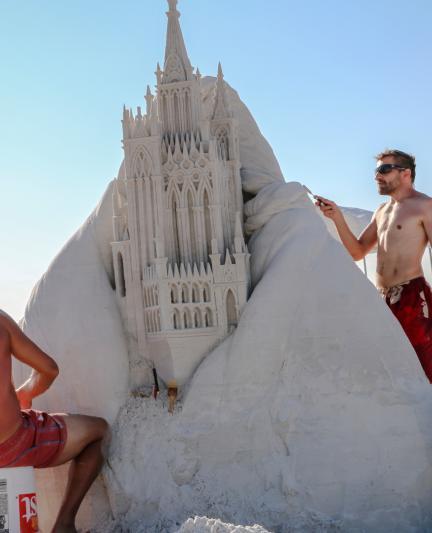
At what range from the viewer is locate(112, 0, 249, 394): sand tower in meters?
6.32

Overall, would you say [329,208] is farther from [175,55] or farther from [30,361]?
[30,361]

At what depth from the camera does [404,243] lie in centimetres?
632

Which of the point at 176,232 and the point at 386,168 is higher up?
the point at 386,168

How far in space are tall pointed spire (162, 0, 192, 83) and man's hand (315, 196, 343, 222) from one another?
5.52ft

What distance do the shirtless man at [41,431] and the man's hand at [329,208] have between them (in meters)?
2.67

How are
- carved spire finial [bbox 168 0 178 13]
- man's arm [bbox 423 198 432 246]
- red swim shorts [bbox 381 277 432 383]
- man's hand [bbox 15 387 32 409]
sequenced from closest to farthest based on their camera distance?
man's hand [bbox 15 387 32 409]
man's arm [bbox 423 198 432 246]
red swim shorts [bbox 381 277 432 383]
carved spire finial [bbox 168 0 178 13]

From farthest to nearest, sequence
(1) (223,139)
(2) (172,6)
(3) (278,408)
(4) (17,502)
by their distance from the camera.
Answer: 1. (1) (223,139)
2. (2) (172,6)
3. (3) (278,408)
4. (4) (17,502)

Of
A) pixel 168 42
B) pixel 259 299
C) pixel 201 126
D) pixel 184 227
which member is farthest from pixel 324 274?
pixel 168 42

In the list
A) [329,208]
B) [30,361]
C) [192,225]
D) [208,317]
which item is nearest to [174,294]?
[208,317]

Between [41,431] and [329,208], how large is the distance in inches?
121

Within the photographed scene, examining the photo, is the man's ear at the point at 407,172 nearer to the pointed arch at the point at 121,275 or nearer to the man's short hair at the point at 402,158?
the man's short hair at the point at 402,158

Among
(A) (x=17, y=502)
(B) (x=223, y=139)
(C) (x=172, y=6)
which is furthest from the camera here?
(B) (x=223, y=139)

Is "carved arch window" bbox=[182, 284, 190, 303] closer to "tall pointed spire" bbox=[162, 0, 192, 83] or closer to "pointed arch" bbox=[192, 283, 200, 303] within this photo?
"pointed arch" bbox=[192, 283, 200, 303]

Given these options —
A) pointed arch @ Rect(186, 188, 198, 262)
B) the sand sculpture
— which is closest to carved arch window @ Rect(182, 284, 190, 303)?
pointed arch @ Rect(186, 188, 198, 262)
